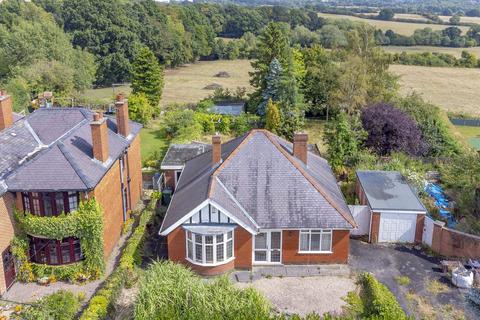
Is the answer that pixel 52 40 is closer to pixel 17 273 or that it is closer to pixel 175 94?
pixel 175 94

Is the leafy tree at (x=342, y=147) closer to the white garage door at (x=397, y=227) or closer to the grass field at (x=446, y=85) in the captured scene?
the white garage door at (x=397, y=227)

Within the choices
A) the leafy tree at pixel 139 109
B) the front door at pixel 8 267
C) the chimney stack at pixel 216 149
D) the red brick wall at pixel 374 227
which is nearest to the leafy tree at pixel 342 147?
the red brick wall at pixel 374 227

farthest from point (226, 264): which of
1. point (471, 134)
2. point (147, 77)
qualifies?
point (471, 134)

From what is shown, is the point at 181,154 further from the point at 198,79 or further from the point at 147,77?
the point at 198,79

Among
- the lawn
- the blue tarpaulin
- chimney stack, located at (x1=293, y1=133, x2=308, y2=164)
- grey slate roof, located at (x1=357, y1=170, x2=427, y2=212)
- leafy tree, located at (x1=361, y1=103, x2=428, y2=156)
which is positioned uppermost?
chimney stack, located at (x1=293, y1=133, x2=308, y2=164)

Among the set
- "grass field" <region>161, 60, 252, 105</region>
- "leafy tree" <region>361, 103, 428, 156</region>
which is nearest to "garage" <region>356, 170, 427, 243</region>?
"leafy tree" <region>361, 103, 428, 156</region>

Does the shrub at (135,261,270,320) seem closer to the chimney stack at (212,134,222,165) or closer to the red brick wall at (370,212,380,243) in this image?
the chimney stack at (212,134,222,165)

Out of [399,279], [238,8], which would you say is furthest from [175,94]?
[238,8]
